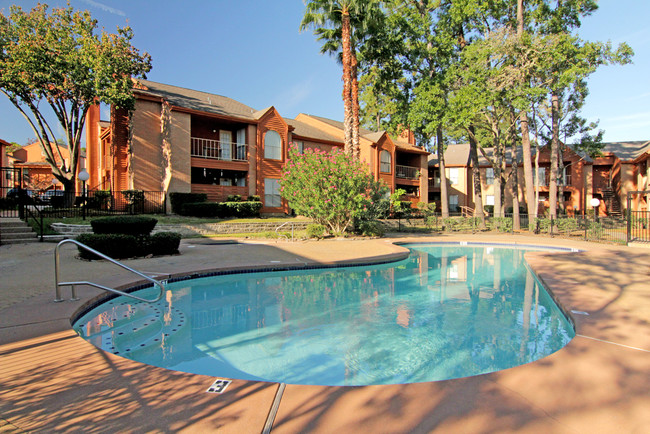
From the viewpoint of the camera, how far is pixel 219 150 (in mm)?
24047

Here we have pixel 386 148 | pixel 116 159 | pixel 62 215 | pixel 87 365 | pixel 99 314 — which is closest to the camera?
pixel 87 365

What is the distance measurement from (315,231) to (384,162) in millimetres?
16041

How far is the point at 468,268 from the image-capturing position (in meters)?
11.9

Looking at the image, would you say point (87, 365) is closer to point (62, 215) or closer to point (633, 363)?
point (633, 363)

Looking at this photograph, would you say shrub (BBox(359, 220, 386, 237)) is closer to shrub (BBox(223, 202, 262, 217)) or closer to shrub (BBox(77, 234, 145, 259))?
shrub (BBox(223, 202, 262, 217))

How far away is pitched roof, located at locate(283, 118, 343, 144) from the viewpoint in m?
28.2

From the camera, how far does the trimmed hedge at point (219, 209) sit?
19730 mm

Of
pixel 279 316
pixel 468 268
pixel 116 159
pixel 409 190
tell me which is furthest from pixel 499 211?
pixel 116 159

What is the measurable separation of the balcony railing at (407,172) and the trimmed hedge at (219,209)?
16643 mm

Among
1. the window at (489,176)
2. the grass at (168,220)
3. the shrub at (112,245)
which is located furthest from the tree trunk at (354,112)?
the window at (489,176)

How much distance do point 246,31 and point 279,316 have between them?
21.7 metres

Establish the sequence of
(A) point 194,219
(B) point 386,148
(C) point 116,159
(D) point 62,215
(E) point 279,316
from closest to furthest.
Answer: (E) point 279,316, (D) point 62,215, (A) point 194,219, (C) point 116,159, (B) point 386,148

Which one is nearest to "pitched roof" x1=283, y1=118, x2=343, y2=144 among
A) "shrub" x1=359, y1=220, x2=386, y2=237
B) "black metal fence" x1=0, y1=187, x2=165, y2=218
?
"shrub" x1=359, y1=220, x2=386, y2=237

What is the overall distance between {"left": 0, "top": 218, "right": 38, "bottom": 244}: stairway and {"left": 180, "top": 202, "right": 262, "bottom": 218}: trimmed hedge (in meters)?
7.62
